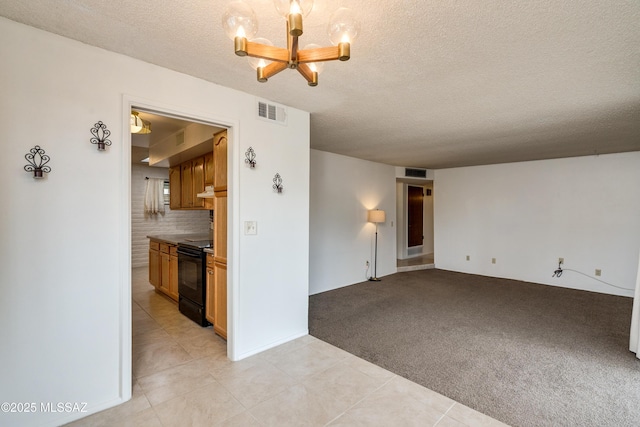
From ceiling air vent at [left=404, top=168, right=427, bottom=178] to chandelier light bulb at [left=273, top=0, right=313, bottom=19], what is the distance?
590cm

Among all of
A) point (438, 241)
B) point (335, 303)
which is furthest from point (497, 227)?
point (335, 303)

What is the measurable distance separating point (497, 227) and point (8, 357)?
7024 millimetres

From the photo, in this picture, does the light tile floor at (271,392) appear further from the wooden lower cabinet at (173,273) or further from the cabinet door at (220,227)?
the wooden lower cabinet at (173,273)

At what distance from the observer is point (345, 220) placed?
5.36m

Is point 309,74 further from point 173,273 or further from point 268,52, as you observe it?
point 173,273

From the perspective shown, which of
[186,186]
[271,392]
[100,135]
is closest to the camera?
[100,135]

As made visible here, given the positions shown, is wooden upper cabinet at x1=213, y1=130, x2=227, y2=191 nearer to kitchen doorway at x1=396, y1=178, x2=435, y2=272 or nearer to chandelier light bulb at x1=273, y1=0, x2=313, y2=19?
chandelier light bulb at x1=273, y1=0, x2=313, y2=19

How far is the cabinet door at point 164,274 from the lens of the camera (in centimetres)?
427

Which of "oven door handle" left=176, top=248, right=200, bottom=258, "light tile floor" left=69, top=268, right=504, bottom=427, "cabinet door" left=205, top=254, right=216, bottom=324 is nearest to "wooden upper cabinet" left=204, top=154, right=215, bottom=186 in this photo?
"oven door handle" left=176, top=248, right=200, bottom=258

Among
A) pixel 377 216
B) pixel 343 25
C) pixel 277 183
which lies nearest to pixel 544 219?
pixel 377 216

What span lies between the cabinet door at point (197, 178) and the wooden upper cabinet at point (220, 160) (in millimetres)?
1102

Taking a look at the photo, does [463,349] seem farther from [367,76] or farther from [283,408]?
[367,76]

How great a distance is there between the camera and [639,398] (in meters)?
2.16

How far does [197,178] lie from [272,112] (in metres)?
1.93
